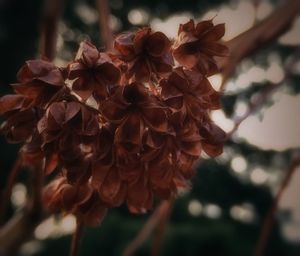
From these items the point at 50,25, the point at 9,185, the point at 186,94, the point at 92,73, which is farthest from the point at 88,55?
the point at 9,185

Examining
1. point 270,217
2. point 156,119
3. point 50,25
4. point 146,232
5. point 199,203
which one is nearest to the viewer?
point 156,119

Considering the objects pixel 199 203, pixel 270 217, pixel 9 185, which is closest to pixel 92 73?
pixel 9 185

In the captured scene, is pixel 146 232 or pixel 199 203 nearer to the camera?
pixel 146 232

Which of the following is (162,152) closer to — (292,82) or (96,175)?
(96,175)

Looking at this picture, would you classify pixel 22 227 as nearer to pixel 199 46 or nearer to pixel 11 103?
pixel 11 103

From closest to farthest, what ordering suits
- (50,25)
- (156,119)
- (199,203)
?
(156,119)
(50,25)
(199,203)

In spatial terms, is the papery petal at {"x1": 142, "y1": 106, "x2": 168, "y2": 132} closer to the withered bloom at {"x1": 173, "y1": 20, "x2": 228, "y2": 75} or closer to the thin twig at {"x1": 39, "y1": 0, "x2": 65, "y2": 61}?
the withered bloom at {"x1": 173, "y1": 20, "x2": 228, "y2": 75}

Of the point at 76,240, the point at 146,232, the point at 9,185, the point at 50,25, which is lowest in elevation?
the point at 146,232

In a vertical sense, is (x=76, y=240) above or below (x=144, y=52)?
below
